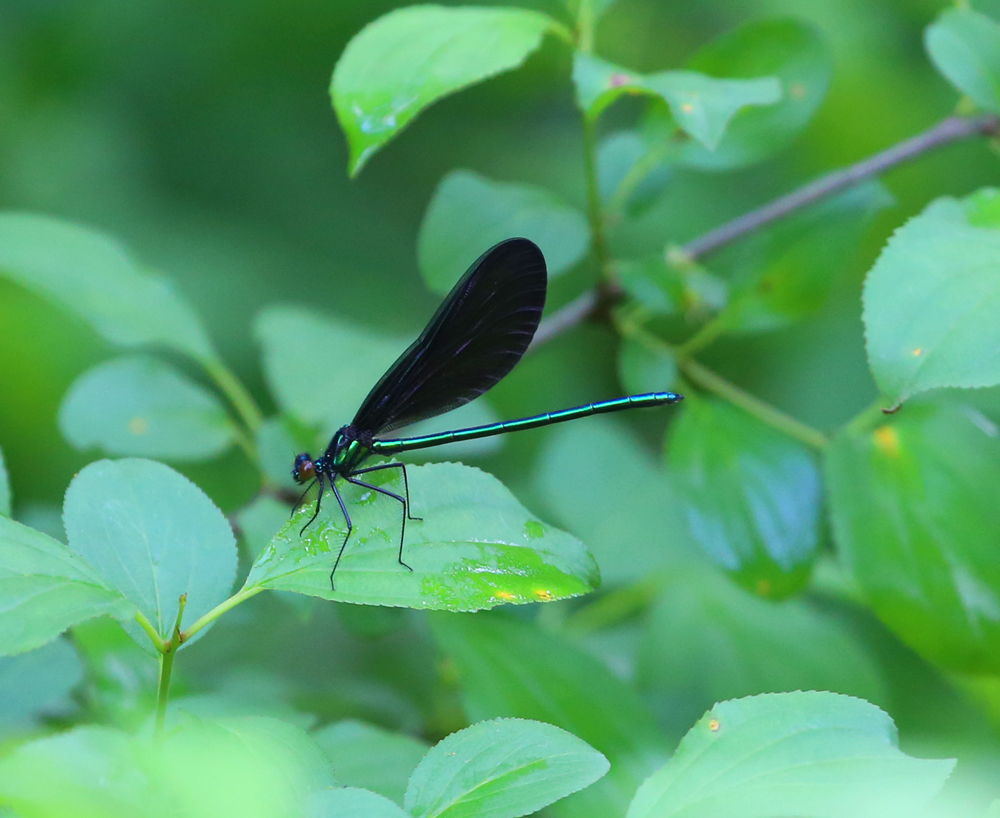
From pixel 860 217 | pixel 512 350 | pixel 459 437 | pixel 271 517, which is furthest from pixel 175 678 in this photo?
pixel 860 217

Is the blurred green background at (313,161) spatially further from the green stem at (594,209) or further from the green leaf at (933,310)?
the green leaf at (933,310)

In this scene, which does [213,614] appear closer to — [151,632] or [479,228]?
[151,632]

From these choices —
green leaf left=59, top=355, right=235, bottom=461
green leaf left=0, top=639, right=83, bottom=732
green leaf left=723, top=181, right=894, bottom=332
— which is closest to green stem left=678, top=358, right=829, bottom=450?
green leaf left=723, top=181, right=894, bottom=332

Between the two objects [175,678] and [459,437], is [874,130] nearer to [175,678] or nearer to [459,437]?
[459,437]

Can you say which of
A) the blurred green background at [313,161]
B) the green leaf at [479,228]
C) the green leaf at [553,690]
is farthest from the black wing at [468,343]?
the blurred green background at [313,161]

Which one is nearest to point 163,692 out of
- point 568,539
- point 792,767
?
point 568,539

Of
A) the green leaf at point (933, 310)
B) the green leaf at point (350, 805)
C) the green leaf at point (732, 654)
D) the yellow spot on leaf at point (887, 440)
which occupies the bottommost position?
the green leaf at point (732, 654)
